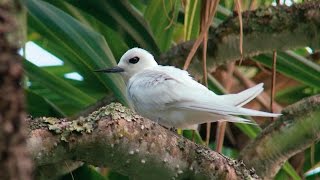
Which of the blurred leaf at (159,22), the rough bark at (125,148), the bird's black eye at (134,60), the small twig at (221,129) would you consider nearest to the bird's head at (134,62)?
the bird's black eye at (134,60)

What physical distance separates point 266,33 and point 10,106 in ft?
5.79

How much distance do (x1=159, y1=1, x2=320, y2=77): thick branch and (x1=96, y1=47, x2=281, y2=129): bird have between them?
12cm

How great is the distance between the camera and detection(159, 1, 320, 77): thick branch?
217cm

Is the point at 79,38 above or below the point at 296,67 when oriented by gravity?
below

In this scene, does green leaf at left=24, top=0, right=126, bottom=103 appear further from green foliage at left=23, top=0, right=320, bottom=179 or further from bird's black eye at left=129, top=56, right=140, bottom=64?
bird's black eye at left=129, top=56, right=140, bottom=64

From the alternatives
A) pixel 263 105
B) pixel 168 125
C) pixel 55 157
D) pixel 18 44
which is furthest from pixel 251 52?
pixel 18 44

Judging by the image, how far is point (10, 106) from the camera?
52 centimetres

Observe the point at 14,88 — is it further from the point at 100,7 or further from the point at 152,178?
the point at 100,7

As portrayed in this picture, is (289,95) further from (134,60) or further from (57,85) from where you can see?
(57,85)

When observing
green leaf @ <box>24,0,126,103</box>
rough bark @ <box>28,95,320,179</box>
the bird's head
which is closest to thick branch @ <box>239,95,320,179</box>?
rough bark @ <box>28,95,320,179</box>

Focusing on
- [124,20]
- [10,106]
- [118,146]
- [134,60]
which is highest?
[134,60]

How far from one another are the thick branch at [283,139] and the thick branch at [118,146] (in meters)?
0.46

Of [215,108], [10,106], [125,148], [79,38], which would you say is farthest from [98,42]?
[10,106]

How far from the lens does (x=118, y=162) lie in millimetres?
1446
